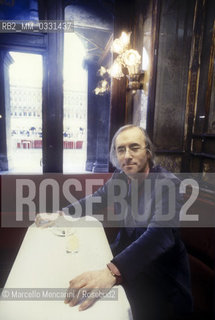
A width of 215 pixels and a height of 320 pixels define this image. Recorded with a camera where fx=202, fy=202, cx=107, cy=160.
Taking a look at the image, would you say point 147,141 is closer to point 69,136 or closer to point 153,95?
point 153,95

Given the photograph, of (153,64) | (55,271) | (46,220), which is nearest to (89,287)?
(55,271)

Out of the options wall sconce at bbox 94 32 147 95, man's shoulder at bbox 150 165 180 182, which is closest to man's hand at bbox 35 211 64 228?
man's shoulder at bbox 150 165 180 182

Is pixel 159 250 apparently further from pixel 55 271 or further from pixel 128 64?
pixel 128 64

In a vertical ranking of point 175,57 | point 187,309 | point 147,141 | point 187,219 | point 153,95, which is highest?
point 175,57

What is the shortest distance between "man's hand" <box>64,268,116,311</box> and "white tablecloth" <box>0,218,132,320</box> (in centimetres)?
2

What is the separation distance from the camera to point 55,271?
38.9 inches

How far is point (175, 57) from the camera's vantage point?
338 cm

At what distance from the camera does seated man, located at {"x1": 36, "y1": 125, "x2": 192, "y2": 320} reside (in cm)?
97

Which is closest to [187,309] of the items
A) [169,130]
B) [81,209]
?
[81,209]

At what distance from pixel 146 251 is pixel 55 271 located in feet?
1.54

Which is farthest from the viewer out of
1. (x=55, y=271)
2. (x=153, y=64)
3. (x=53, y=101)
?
(x=53, y=101)

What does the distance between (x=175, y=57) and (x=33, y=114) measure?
13.6 meters

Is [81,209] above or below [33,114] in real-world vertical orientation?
below

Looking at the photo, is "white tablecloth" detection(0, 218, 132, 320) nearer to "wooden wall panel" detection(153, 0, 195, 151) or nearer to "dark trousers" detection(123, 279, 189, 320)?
"dark trousers" detection(123, 279, 189, 320)
